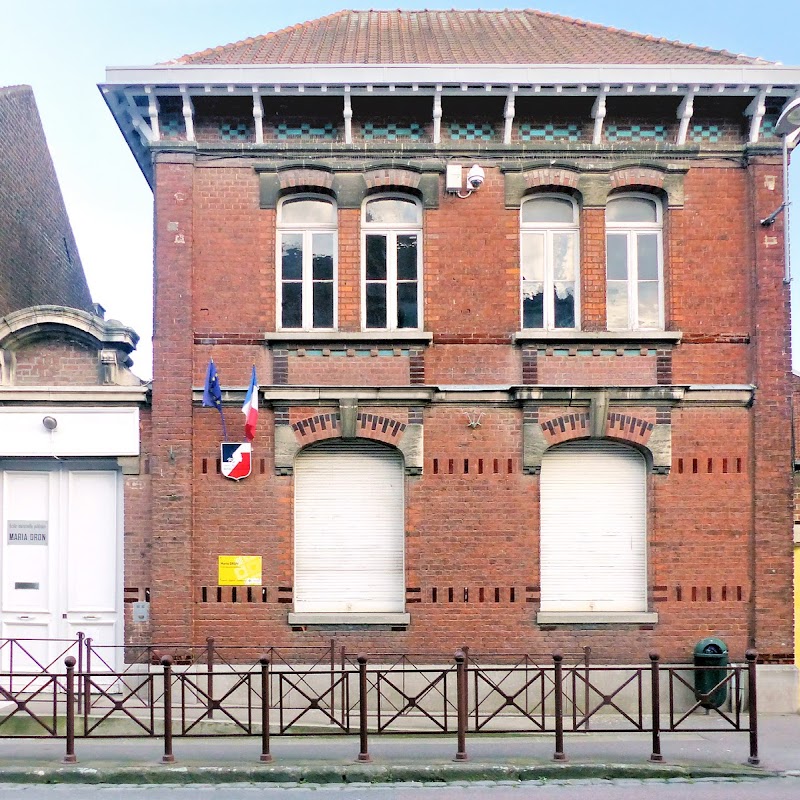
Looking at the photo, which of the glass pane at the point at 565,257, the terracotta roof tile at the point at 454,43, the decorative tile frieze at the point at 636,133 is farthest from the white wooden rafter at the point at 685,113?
the glass pane at the point at 565,257

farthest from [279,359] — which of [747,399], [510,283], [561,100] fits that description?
[747,399]

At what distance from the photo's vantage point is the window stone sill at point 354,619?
11.4 m

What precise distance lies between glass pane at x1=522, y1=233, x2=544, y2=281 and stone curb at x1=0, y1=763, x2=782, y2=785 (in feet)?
21.3

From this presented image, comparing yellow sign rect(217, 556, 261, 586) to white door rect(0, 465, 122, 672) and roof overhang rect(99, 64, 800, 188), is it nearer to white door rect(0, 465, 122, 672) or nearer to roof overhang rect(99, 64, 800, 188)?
white door rect(0, 465, 122, 672)

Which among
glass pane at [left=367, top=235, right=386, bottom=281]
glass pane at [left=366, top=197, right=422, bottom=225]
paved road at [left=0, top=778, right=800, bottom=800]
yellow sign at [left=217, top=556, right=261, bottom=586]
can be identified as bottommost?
paved road at [left=0, top=778, right=800, bottom=800]

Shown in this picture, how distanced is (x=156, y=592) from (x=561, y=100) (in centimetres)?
876

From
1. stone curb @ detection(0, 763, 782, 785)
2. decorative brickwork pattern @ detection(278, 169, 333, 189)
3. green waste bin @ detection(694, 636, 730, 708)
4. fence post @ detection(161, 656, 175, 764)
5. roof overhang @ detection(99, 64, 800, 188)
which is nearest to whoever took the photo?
stone curb @ detection(0, 763, 782, 785)

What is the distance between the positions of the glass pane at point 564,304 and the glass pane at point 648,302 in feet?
3.18

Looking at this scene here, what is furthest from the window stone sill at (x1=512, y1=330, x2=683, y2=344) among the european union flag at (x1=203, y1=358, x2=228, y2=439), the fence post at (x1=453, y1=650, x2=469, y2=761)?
the fence post at (x1=453, y1=650, x2=469, y2=761)

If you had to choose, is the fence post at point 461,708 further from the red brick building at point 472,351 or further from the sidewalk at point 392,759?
the red brick building at point 472,351

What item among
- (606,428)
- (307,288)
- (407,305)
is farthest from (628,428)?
(307,288)

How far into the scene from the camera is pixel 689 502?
1171cm

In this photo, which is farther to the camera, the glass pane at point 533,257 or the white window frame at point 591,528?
the glass pane at point 533,257

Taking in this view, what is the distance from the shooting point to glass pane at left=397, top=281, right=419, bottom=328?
39.5ft
